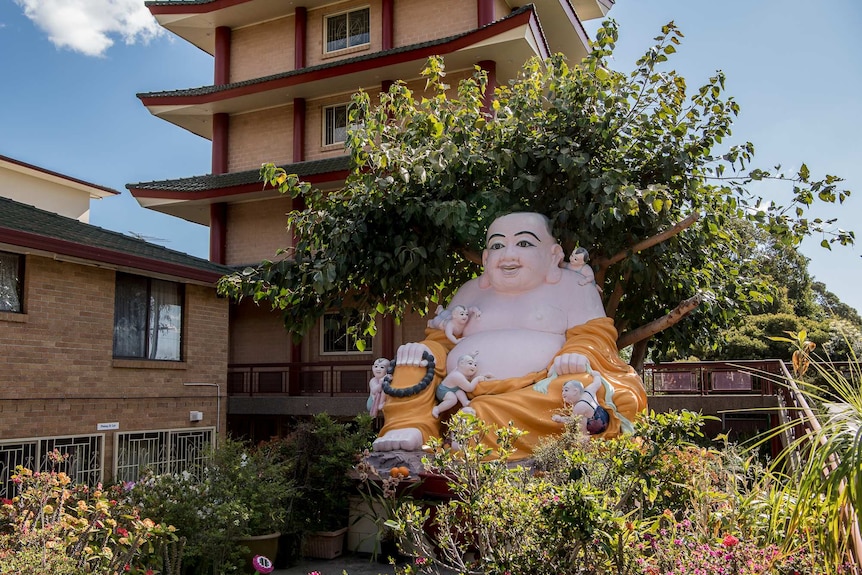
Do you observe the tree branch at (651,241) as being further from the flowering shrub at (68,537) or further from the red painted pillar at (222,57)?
the red painted pillar at (222,57)

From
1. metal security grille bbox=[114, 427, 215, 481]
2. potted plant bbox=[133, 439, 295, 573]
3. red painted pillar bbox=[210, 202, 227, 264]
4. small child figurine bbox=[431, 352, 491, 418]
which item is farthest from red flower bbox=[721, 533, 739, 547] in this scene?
red painted pillar bbox=[210, 202, 227, 264]

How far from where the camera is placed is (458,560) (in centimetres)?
405

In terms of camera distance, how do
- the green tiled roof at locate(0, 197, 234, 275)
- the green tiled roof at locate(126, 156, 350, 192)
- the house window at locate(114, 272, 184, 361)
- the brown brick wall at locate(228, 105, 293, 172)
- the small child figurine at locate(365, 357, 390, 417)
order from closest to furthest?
the small child figurine at locate(365, 357, 390, 417), the green tiled roof at locate(0, 197, 234, 275), the house window at locate(114, 272, 184, 361), the green tiled roof at locate(126, 156, 350, 192), the brown brick wall at locate(228, 105, 293, 172)

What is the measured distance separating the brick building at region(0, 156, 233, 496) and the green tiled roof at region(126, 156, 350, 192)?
4404 millimetres

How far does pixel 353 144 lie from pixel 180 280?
584 cm

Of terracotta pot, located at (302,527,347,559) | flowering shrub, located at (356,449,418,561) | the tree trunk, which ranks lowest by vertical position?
terracotta pot, located at (302,527,347,559)

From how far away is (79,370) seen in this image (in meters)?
11.9

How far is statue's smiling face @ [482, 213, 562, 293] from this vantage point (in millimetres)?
8211

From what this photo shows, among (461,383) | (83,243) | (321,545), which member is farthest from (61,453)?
(461,383)

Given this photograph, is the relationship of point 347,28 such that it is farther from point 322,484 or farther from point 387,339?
point 322,484

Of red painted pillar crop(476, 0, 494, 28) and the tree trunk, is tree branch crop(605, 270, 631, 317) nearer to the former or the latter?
the tree trunk

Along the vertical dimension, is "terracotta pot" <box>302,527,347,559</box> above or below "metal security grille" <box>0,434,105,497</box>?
below

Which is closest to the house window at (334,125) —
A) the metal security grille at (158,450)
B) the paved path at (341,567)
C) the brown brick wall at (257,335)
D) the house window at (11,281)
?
the brown brick wall at (257,335)

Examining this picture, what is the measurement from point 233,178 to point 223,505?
613 inches
